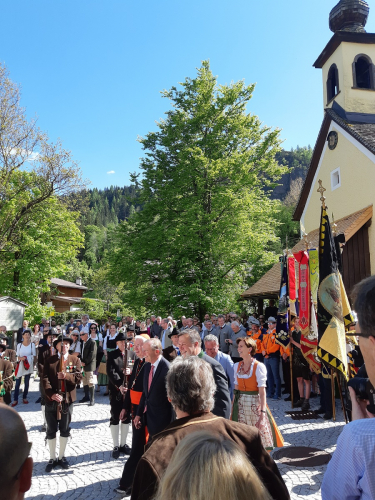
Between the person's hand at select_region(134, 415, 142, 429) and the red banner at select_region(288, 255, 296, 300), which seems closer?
the person's hand at select_region(134, 415, 142, 429)

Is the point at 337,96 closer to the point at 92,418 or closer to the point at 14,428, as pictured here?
the point at 92,418

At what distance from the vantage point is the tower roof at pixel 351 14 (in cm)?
1970

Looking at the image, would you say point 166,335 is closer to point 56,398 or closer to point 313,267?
point 313,267

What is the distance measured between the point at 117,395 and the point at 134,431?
1854 mm

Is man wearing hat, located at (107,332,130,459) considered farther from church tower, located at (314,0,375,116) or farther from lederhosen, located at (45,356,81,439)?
church tower, located at (314,0,375,116)

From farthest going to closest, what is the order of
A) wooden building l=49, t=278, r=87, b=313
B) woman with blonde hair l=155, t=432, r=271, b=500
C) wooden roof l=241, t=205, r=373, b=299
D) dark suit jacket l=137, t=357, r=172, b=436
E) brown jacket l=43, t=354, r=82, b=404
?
wooden building l=49, t=278, r=87, b=313 < wooden roof l=241, t=205, r=373, b=299 < brown jacket l=43, t=354, r=82, b=404 < dark suit jacket l=137, t=357, r=172, b=436 < woman with blonde hair l=155, t=432, r=271, b=500

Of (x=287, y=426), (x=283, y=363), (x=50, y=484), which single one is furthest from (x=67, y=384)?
(x=283, y=363)

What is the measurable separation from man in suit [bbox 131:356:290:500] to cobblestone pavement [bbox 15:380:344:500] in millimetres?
3071

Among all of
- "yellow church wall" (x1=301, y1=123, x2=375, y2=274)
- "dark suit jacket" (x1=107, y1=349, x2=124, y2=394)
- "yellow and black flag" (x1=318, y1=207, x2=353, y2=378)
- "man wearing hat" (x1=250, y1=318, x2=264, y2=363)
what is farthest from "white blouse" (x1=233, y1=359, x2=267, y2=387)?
"yellow church wall" (x1=301, y1=123, x2=375, y2=274)

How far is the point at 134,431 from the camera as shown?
499cm

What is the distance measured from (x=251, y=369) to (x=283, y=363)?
6.11 m

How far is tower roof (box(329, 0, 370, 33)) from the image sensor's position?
1970 centimetres

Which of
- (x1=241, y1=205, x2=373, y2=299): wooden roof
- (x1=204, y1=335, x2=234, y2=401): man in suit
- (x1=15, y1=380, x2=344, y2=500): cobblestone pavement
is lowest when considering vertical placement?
(x1=15, y1=380, x2=344, y2=500): cobblestone pavement

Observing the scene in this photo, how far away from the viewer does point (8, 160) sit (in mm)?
22234
